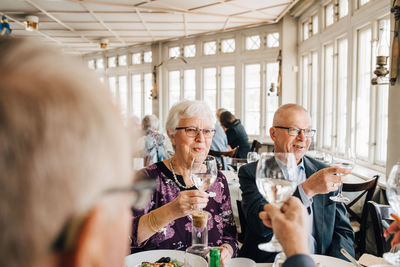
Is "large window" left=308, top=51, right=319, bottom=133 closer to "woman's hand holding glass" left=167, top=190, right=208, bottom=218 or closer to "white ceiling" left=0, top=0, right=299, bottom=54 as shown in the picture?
"white ceiling" left=0, top=0, right=299, bottom=54

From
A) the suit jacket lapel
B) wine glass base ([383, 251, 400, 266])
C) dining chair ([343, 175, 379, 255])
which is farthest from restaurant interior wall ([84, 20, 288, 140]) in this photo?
wine glass base ([383, 251, 400, 266])

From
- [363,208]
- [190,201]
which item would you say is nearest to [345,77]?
[363,208]

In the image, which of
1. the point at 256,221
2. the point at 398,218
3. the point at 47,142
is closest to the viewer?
the point at 47,142

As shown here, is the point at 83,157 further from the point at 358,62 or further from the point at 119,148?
the point at 358,62

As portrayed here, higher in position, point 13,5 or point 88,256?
point 13,5

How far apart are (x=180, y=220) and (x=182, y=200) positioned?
0.48 meters

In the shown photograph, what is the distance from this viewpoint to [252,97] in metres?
9.27

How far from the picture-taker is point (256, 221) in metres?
1.83

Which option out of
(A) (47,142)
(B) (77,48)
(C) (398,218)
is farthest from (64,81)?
(B) (77,48)

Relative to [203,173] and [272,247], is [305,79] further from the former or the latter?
[272,247]

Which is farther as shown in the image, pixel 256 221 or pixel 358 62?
pixel 358 62

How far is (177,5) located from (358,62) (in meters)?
3.57

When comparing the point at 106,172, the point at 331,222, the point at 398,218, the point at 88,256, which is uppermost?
the point at 106,172

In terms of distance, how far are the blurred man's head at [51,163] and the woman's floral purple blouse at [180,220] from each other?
1295 mm
